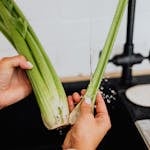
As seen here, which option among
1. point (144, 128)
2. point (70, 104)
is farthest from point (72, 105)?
point (144, 128)

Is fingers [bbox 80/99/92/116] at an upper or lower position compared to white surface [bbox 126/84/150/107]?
upper

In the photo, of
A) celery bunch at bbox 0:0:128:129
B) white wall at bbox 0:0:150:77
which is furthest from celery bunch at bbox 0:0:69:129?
white wall at bbox 0:0:150:77

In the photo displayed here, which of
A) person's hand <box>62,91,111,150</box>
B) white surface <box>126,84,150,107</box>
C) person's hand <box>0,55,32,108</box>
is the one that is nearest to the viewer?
person's hand <box>62,91,111,150</box>

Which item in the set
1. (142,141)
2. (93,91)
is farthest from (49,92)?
(142,141)

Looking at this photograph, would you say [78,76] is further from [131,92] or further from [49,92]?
[49,92]

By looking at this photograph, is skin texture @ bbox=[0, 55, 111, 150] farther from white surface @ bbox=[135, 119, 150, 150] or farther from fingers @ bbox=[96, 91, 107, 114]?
white surface @ bbox=[135, 119, 150, 150]

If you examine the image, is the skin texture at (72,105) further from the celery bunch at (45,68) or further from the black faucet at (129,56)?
the black faucet at (129,56)
